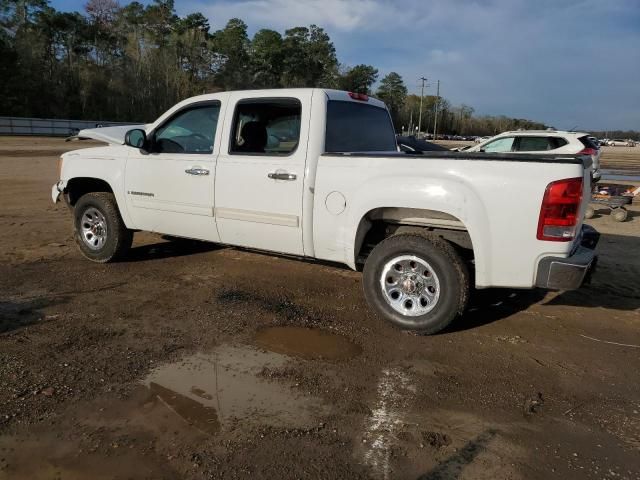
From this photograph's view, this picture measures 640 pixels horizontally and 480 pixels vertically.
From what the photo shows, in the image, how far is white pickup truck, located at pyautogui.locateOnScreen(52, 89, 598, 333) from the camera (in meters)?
3.84

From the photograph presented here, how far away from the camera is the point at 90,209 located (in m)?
6.31

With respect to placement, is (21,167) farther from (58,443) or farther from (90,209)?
(58,443)

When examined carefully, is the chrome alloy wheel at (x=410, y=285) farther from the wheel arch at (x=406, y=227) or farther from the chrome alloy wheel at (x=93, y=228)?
the chrome alloy wheel at (x=93, y=228)

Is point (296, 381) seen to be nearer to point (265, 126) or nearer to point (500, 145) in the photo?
point (265, 126)

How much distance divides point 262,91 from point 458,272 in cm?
268

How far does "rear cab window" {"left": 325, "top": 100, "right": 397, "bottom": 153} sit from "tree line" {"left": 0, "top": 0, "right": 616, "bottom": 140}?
50.0m

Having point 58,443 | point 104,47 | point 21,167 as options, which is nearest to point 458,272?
point 58,443

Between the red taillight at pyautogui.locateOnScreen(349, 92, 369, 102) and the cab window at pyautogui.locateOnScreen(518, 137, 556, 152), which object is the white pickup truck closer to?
the red taillight at pyautogui.locateOnScreen(349, 92, 369, 102)

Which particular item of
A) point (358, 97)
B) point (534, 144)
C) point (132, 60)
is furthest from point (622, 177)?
point (132, 60)

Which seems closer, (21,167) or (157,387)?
(157,387)

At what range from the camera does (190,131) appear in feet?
18.6

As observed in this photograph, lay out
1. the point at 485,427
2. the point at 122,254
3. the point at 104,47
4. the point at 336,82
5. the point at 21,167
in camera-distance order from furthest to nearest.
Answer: the point at 336,82
the point at 104,47
the point at 21,167
the point at 122,254
the point at 485,427

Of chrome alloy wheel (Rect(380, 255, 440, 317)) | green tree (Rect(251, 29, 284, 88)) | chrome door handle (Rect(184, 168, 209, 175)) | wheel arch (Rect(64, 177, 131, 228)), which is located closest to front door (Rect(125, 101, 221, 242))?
chrome door handle (Rect(184, 168, 209, 175))

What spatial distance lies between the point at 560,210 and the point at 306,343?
216cm
